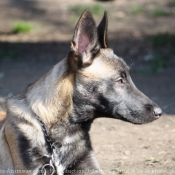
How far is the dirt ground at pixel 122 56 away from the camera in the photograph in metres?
5.52

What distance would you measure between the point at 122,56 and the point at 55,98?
19.7ft

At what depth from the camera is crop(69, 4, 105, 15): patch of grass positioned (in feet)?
42.5

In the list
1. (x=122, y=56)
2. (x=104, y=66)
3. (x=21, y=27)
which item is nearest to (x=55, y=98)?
(x=104, y=66)

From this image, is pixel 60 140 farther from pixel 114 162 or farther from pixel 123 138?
pixel 123 138

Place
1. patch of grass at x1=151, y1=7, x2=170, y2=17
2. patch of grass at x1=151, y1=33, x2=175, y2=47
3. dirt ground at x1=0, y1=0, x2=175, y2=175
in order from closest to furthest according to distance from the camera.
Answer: dirt ground at x1=0, y1=0, x2=175, y2=175 → patch of grass at x1=151, y1=33, x2=175, y2=47 → patch of grass at x1=151, y1=7, x2=170, y2=17

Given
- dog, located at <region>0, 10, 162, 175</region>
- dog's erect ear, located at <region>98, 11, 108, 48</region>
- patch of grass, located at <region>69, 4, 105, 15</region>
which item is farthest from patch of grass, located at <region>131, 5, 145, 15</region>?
dog, located at <region>0, 10, 162, 175</region>

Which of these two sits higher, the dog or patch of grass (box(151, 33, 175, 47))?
the dog

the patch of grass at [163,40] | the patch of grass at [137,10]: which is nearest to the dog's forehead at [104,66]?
the patch of grass at [163,40]

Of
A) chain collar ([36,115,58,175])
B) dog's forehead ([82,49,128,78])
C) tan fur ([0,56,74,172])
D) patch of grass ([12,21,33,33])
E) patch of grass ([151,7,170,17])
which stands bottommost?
patch of grass ([12,21,33,33])

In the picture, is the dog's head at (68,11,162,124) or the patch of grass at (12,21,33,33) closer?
the dog's head at (68,11,162,124)

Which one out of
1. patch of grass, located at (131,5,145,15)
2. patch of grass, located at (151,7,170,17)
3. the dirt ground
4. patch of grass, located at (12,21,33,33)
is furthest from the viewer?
patch of grass, located at (131,5,145,15)

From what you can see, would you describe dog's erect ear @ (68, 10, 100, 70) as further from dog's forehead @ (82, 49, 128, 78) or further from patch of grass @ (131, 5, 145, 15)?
patch of grass @ (131, 5, 145, 15)

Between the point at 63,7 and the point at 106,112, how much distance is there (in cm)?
1009

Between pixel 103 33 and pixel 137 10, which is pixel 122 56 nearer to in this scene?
pixel 137 10
